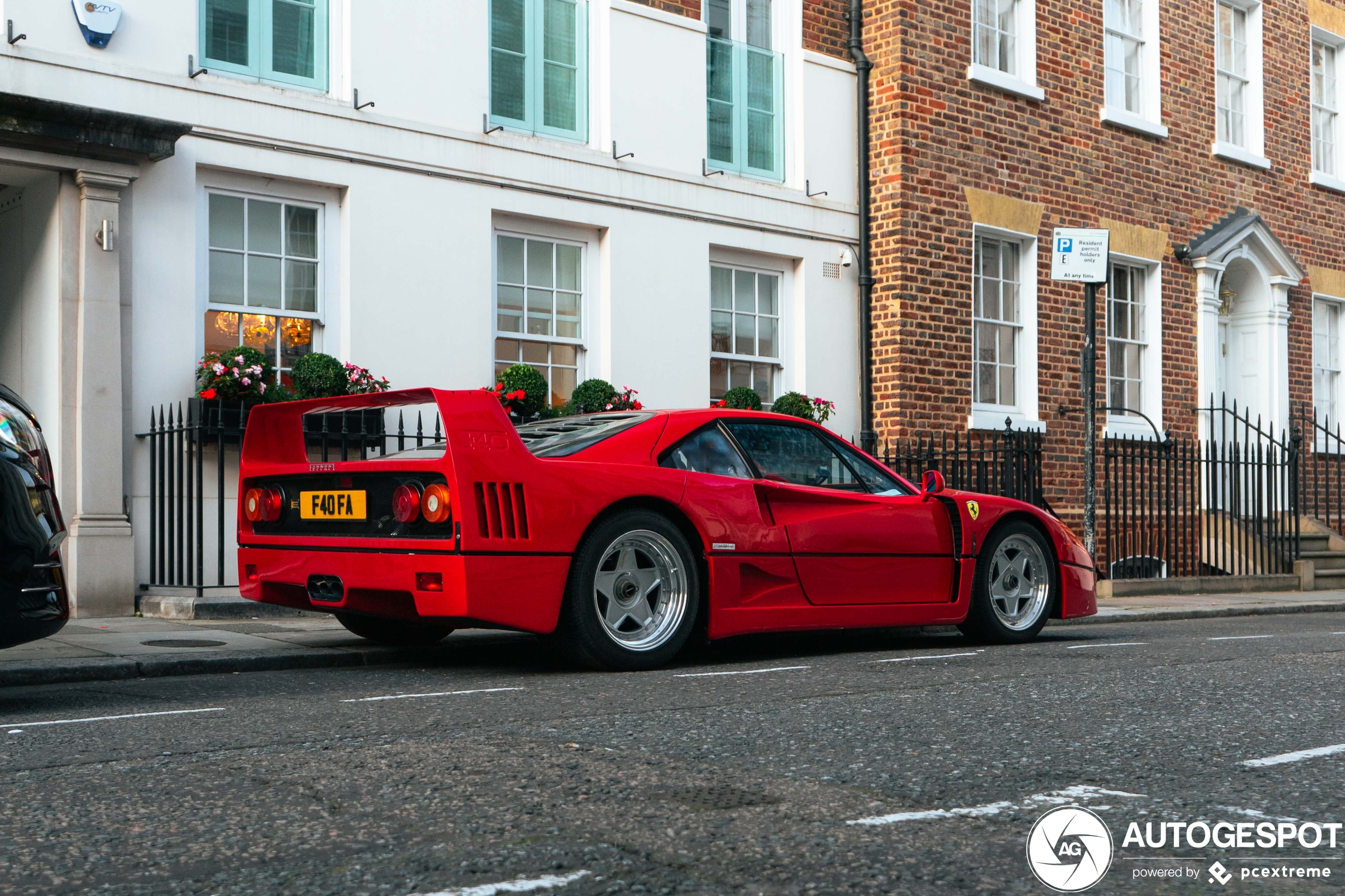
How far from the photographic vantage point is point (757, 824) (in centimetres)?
A: 378

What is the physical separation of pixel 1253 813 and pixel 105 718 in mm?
4274

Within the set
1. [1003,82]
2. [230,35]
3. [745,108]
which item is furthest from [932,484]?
[1003,82]

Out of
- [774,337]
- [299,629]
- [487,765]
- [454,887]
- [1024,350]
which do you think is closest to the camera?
[454,887]

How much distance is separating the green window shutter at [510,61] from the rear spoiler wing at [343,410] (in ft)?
17.2

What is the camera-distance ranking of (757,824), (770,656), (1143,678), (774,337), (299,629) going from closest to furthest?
(757,824) < (1143,678) < (770,656) < (299,629) < (774,337)

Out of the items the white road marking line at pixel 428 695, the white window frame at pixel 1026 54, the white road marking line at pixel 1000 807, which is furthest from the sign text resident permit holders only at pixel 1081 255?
the white road marking line at pixel 1000 807

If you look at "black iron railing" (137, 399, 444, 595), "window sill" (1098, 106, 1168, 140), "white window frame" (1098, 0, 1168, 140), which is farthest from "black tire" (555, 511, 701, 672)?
"white window frame" (1098, 0, 1168, 140)

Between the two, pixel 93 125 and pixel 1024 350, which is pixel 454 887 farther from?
pixel 1024 350

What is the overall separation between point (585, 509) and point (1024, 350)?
1027 centimetres

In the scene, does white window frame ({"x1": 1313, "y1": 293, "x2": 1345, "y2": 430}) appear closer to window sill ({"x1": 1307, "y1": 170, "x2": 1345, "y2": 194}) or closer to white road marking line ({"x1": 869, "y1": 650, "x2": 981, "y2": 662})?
window sill ({"x1": 1307, "y1": 170, "x2": 1345, "y2": 194})

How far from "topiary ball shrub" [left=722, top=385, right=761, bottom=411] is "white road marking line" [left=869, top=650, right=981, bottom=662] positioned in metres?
5.48

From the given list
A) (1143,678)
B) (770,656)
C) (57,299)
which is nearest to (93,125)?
(57,299)

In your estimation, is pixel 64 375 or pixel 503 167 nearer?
pixel 64 375

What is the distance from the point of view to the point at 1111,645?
29.2 feet
